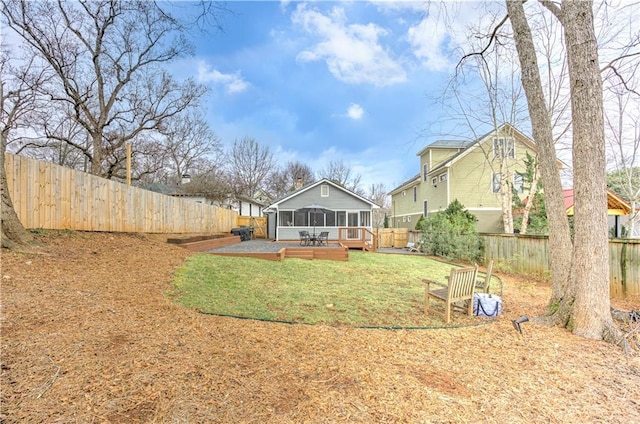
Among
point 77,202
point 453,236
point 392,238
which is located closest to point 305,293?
point 77,202

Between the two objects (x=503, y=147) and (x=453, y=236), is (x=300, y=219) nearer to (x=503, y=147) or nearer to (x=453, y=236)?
(x=453, y=236)

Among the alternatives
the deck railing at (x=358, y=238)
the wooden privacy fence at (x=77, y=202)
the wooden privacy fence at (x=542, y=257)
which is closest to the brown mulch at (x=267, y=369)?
the wooden privacy fence at (x=77, y=202)

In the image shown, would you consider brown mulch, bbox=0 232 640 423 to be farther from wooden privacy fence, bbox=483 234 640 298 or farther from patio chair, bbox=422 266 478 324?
wooden privacy fence, bbox=483 234 640 298

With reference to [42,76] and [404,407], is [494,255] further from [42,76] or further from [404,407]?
[42,76]

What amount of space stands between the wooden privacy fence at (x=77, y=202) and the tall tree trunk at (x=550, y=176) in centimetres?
1074

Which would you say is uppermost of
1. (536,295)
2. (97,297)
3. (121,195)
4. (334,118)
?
(334,118)

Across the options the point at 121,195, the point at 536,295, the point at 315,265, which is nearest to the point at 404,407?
the point at 536,295

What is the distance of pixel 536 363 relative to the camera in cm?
311

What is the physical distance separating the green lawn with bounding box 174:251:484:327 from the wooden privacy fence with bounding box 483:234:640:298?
11.7 ft

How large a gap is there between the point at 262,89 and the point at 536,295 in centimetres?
1502

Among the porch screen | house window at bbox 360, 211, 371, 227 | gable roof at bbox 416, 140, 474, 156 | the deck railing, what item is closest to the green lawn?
the deck railing

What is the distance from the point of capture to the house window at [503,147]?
15.0m

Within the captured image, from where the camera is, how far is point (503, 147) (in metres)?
16.1

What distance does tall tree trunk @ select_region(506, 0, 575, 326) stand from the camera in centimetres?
453
